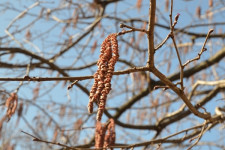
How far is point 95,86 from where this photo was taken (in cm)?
87

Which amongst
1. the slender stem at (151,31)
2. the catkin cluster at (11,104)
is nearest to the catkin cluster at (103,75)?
the slender stem at (151,31)

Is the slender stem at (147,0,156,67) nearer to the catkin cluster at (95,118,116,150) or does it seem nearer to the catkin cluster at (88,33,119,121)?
the catkin cluster at (88,33,119,121)

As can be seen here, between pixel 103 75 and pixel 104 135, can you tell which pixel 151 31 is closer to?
pixel 103 75

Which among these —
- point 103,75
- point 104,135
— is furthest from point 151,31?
point 104,135

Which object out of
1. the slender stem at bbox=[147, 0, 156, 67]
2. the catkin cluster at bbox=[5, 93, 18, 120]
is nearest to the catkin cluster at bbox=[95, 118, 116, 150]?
the catkin cluster at bbox=[5, 93, 18, 120]

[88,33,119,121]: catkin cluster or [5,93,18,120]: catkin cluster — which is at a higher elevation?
[5,93,18,120]: catkin cluster

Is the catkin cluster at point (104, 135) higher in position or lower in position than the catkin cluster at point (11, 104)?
lower

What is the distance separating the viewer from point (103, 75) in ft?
2.83

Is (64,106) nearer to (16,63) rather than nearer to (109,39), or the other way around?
(16,63)

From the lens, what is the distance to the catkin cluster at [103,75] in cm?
82

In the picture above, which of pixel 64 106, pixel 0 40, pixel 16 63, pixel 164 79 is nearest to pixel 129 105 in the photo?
pixel 64 106

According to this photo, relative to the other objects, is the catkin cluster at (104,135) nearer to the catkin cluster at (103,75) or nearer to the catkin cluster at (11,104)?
the catkin cluster at (11,104)

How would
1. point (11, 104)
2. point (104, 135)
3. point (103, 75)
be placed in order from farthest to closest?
point (104, 135) → point (11, 104) → point (103, 75)

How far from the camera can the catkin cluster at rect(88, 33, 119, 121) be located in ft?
2.70
